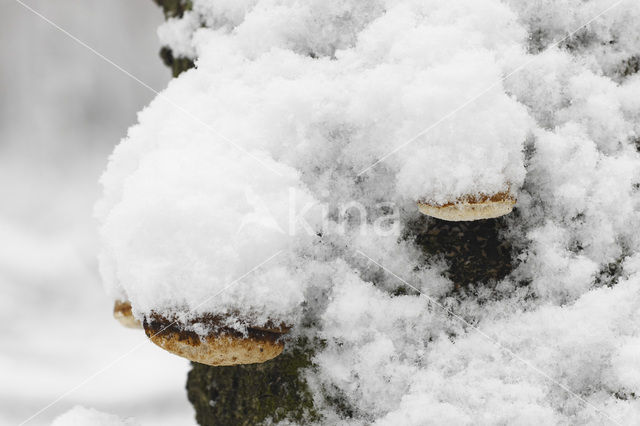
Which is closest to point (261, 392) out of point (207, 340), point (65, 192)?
point (207, 340)

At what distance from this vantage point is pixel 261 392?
970 millimetres

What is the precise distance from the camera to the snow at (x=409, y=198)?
74cm

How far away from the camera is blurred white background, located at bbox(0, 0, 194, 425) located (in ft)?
12.0

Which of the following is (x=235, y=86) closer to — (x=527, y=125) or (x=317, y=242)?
(x=317, y=242)

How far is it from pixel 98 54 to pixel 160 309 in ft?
12.9

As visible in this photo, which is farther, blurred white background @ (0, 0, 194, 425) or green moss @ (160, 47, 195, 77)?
blurred white background @ (0, 0, 194, 425)

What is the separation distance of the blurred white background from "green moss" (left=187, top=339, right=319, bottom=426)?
2672 mm

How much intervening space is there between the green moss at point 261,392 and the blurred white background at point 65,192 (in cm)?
267

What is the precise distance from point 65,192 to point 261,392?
416 centimetres

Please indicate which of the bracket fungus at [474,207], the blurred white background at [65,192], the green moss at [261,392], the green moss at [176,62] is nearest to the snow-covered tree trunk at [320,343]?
the green moss at [261,392]

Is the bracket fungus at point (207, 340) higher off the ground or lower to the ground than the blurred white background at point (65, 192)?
lower
